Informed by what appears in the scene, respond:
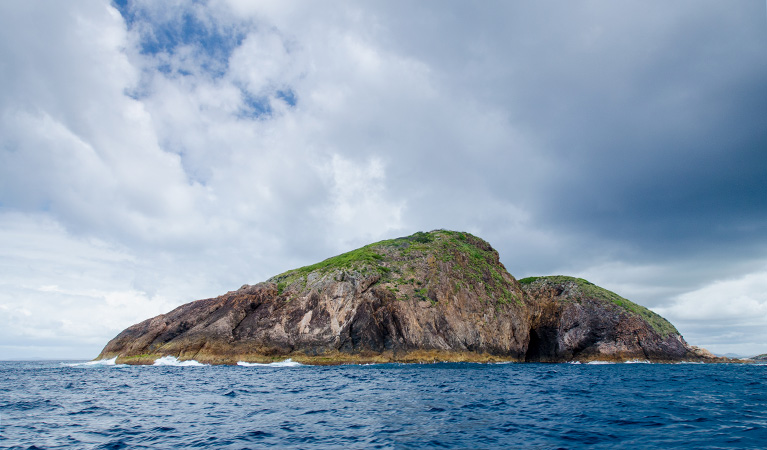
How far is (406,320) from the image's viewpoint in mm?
80062

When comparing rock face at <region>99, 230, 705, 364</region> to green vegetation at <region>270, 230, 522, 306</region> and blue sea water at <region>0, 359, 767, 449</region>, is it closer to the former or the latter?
green vegetation at <region>270, 230, 522, 306</region>

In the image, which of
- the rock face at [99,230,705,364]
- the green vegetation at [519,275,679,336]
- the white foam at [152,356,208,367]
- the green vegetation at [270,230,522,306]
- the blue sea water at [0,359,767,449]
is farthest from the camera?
the green vegetation at [519,275,679,336]

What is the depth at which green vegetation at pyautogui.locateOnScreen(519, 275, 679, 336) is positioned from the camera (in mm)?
101294

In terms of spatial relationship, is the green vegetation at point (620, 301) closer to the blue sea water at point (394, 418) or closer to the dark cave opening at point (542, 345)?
the dark cave opening at point (542, 345)

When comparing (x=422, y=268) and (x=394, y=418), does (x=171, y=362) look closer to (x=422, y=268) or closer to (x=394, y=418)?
(x=422, y=268)

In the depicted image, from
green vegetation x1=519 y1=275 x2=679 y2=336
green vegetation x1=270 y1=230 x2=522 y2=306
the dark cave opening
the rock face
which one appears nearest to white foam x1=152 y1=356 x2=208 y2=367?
the rock face

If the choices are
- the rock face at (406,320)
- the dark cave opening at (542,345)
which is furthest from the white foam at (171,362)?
the dark cave opening at (542,345)

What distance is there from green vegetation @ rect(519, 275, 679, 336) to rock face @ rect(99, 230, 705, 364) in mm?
477

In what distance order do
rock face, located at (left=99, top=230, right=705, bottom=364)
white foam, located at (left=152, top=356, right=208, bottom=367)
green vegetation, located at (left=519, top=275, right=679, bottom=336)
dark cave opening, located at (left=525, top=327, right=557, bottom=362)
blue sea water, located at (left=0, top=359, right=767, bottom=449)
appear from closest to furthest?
blue sea water, located at (left=0, top=359, right=767, bottom=449)
white foam, located at (left=152, top=356, right=208, bottom=367)
rock face, located at (left=99, top=230, right=705, bottom=364)
dark cave opening, located at (left=525, top=327, right=557, bottom=362)
green vegetation, located at (left=519, top=275, right=679, bottom=336)

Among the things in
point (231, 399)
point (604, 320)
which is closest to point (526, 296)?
point (604, 320)

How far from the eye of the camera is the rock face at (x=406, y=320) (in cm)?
7800

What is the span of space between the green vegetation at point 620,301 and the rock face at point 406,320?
18.8 inches

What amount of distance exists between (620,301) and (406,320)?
5955cm

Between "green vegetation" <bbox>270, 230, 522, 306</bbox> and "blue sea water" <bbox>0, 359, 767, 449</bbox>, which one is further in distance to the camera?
"green vegetation" <bbox>270, 230, 522, 306</bbox>
